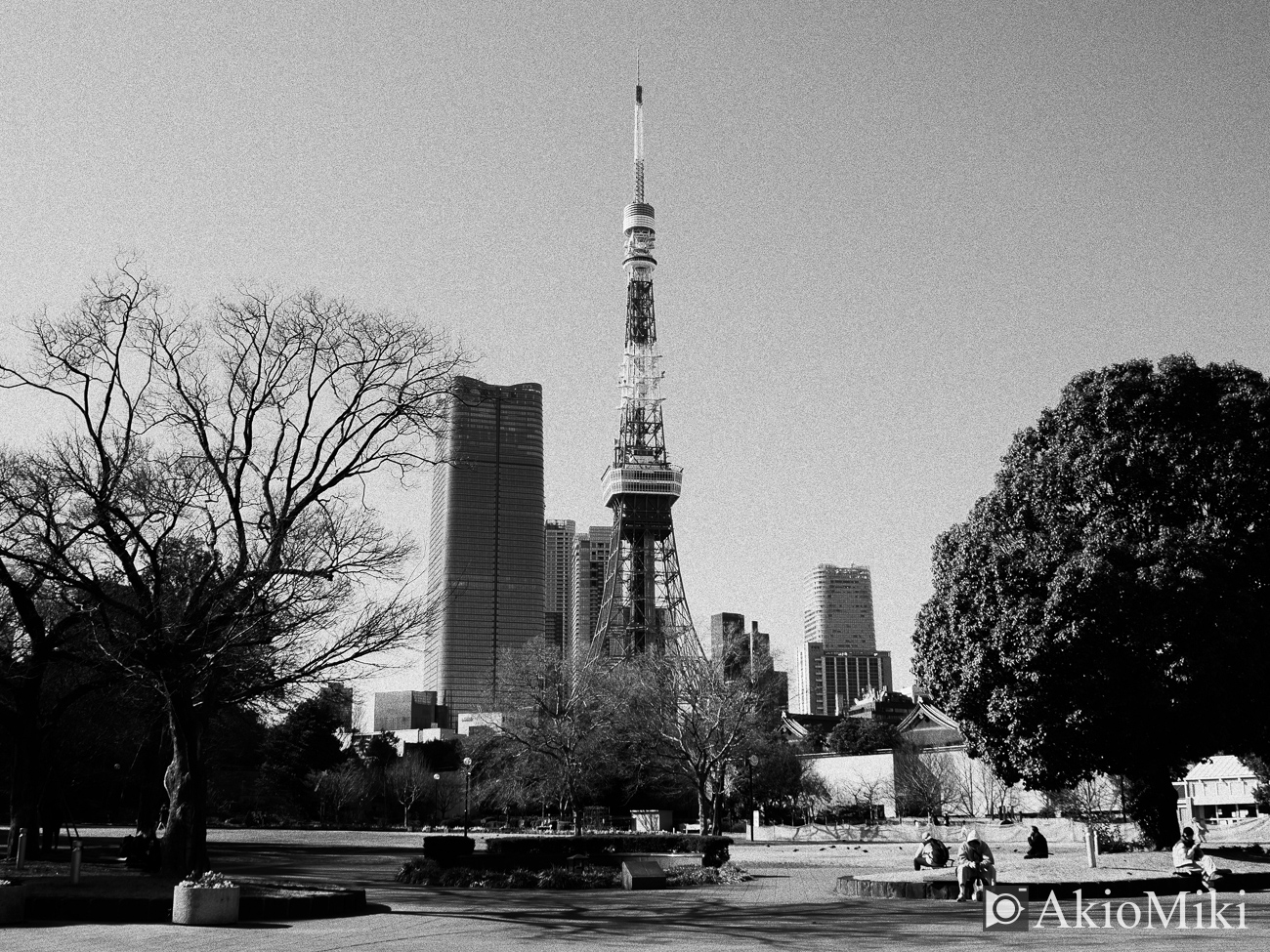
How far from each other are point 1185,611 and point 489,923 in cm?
1729

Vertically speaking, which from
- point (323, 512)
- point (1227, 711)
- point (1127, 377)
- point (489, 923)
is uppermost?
point (1127, 377)

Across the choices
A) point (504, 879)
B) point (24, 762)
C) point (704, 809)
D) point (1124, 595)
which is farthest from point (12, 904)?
point (704, 809)

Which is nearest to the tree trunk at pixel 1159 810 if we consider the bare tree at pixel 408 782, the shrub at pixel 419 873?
the shrub at pixel 419 873

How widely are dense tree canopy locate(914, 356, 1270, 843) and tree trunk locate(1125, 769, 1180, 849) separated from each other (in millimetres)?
36

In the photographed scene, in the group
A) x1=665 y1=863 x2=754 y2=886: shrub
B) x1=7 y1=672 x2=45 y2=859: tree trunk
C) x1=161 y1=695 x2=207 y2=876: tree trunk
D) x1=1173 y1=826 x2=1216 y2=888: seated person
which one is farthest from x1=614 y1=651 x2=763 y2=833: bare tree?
x1=161 y1=695 x2=207 y2=876: tree trunk

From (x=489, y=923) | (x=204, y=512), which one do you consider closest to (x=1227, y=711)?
(x=489, y=923)

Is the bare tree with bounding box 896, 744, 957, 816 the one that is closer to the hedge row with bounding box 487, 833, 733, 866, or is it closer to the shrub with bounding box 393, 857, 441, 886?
the hedge row with bounding box 487, 833, 733, 866

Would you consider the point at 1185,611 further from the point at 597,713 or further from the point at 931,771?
the point at 931,771

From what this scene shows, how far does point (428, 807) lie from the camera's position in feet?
275

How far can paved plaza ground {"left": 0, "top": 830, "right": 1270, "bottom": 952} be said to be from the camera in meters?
13.0

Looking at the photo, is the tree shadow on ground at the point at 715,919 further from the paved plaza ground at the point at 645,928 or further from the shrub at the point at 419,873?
the shrub at the point at 419,873

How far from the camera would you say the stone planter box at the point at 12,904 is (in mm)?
15961

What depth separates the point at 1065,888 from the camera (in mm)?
18453

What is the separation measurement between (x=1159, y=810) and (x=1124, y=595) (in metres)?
5.97
